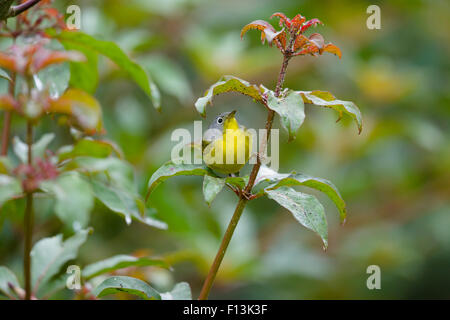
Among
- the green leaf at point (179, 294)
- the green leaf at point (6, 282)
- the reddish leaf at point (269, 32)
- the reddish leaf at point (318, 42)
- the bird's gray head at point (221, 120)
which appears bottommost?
the green leaf at point (179, 294)

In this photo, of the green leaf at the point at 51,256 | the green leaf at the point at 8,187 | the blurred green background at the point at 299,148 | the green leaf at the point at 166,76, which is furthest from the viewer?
the blurred green background at the point at 299,148

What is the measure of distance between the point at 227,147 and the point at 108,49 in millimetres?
249

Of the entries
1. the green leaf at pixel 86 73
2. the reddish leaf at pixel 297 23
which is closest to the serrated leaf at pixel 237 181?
the reddish leaf at pixel 297 23

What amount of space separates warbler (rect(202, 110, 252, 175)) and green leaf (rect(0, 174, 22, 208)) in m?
0.27

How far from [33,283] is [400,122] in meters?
1.39

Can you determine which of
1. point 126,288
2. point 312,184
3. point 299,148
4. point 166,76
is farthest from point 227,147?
point 299,148

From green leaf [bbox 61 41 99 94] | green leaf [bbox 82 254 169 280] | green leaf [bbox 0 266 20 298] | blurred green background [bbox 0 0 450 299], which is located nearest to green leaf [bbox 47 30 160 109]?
green leaf [bbox 61 41 99 94]

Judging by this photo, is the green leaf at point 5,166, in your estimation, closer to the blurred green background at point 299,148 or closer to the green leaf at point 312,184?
the green leaf at point 312,184

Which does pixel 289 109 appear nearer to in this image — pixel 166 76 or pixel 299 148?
pixel 166 76

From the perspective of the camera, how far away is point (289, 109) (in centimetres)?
67

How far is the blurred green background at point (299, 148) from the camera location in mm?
1587

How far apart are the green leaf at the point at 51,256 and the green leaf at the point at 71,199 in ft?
0.92

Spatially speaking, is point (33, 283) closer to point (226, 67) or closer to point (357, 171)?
point (226, 67)
